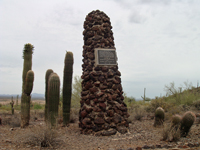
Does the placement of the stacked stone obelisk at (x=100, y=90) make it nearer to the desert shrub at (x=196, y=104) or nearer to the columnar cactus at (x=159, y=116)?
the columnar cactus at (x=159, y=116)

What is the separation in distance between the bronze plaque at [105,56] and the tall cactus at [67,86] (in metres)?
2.00

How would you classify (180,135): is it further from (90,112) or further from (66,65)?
(66,65)

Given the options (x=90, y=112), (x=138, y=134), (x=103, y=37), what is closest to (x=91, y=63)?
(x=103, y=37)

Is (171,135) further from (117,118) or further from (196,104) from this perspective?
(196,104)

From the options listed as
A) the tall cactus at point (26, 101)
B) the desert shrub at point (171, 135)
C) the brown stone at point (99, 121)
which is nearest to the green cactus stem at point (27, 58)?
the tall cactus at point (26, 101)

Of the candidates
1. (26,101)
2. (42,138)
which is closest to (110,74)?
(42,138)

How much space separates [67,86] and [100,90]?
6.88 feet

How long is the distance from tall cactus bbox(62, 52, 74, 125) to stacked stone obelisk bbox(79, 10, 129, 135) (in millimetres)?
1243

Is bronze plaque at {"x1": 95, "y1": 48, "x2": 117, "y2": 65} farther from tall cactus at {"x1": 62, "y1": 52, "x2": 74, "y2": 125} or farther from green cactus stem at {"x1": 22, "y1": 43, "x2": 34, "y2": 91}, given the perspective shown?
green cactus stem at {"x1": 22, "y1": 43, "x2": 34, "y2": 91}

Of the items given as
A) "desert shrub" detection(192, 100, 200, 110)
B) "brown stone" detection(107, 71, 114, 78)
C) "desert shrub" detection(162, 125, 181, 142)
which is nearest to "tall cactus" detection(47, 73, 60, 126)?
"brown stone" detection(107, 71, 114, 78)

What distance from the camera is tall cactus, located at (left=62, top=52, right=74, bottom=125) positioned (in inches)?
363

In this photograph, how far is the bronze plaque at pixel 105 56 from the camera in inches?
310

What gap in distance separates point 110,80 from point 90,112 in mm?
1339

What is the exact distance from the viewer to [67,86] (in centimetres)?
930
